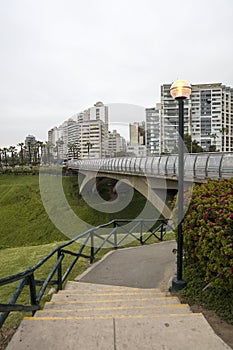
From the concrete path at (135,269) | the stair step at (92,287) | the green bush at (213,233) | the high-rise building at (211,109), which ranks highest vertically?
the high-rise building at (211,109)

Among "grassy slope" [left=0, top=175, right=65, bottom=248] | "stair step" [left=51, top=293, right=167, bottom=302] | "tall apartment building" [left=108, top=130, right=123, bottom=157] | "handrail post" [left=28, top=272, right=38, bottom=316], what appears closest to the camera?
"handrail post" [left=28, top=272, right=38, bottom=316]

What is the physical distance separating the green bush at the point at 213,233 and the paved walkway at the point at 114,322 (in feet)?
2.03

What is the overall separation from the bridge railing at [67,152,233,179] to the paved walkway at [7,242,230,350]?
5.74 meters

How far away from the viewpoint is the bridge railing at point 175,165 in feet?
32.6

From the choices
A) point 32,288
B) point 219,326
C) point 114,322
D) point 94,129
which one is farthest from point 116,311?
point 94,129

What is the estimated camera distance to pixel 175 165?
43.2 ft

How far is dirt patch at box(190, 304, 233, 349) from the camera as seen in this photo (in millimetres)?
2908

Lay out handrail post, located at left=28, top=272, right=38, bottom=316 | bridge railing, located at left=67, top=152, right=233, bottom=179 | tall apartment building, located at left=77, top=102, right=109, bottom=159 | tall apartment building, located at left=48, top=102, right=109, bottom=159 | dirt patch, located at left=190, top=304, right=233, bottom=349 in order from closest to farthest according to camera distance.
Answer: dirt patch, located at left=190, top=304, right=233, bottom=349 < handrail post, located at left=28, top=272, right=38, bottom=316 < bridge railing, located at left=67, top=152, right=233, bottom=179 < tall apartment building, located at left=77, top=102, right=109, bottom=159 < tall apartment building, located at left=48, top=102, right=109, bottom=159

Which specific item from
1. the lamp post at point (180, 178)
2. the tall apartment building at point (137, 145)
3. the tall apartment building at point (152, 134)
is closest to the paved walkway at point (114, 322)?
the lamp post at point (180, 178)

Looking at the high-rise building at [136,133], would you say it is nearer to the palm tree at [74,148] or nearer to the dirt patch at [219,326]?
the palm tree at [74,148]

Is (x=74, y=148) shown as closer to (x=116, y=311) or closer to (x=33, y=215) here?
(x=33, y=215)

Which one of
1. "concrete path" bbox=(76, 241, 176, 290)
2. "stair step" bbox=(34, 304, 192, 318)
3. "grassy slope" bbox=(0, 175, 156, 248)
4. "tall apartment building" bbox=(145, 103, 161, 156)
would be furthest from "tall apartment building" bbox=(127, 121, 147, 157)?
"stair step" bbox=(34, 304, 192, 318)

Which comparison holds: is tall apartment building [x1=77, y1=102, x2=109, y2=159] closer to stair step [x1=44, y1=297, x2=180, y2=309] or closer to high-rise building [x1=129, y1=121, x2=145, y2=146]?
high-rise building [x1=129, y1=121, x2=145, y2=146]

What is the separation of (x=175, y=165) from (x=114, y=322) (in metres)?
10.9
